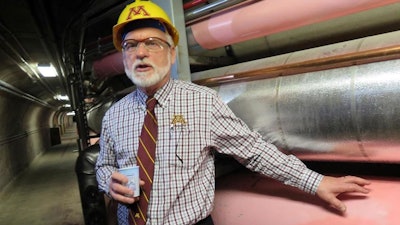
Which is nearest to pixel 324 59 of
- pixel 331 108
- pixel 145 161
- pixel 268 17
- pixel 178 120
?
pixel 331 108

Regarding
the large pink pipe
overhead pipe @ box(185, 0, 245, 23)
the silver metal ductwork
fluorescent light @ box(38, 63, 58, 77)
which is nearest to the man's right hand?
the silver metal ductwork

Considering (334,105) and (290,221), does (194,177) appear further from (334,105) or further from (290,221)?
(334,105)

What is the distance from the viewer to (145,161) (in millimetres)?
1404

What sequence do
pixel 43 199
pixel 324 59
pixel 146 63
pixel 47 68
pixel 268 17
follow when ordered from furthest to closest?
pixel 47 68 → pixel 43 199 → pixel 268 17 → pixel 146 63 → pixel 324 59

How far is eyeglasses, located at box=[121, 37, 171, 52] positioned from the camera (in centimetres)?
148

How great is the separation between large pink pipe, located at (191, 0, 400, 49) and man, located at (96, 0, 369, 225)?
15.0 inches

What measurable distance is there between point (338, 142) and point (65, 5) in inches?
144

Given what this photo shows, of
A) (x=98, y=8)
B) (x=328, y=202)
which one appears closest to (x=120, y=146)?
(x=328, y=202)

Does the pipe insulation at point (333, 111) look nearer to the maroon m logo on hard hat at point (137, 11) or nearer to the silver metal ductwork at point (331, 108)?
the silver metal ductwork at point (331, 108)

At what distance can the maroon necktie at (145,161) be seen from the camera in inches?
54.0

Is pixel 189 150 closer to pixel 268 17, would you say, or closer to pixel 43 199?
pixel 268 17

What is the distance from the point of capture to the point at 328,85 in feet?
4.36

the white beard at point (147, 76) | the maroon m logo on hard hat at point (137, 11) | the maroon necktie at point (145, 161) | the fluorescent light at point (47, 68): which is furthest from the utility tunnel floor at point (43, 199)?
the maroon m logo on hard hat at point (137, 11)

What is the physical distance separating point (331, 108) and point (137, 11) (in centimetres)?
98
